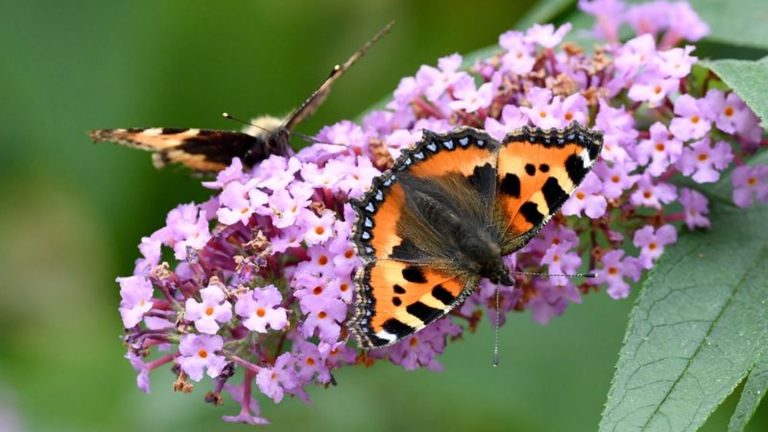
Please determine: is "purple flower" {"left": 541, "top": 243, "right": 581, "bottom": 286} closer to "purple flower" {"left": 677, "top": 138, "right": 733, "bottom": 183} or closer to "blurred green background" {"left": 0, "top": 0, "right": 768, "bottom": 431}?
"purple flower" {"left": 677, "top": 138, "right": 733, "bottom": 183}

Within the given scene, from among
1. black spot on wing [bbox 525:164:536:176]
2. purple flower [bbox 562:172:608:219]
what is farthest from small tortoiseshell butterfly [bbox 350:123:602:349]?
purple flower [bbox 562:172:608:219]

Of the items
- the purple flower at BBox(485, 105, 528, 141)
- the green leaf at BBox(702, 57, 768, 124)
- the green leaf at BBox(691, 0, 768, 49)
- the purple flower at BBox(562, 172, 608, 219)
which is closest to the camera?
the green leaf at BBox(702, 57, 768, 124)

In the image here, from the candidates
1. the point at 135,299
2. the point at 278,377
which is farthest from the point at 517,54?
the point at 135,299

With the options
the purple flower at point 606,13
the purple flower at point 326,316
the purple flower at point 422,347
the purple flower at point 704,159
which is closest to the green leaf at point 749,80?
the purple flower at point 704,159

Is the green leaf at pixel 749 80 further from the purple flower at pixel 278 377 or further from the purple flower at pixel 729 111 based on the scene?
the purple flower at pixel 278 377

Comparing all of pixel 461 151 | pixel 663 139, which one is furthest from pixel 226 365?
pixel 663 139

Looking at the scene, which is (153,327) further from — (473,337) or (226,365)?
(473,337)

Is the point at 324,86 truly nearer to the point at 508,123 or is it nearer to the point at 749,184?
the point at 508,123
